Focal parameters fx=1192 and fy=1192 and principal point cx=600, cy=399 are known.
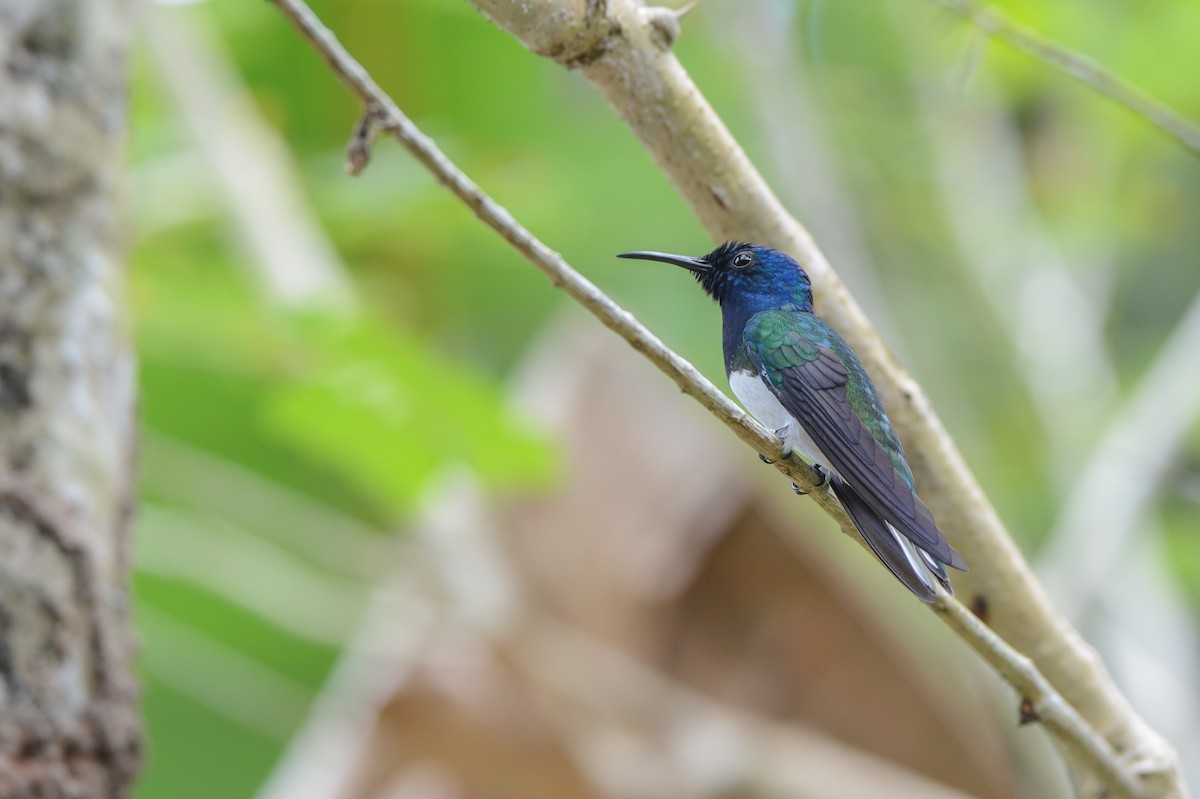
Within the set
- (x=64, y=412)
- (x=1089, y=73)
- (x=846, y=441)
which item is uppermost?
(x=1089, y=73)

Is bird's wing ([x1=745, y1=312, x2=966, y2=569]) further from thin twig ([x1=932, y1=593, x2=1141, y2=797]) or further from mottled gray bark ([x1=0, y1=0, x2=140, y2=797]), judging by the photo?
mottled gray bark ([x1=0, y1=0, x2=140, y2=797])

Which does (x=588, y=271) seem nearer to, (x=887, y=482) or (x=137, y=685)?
(x=137, y=685)

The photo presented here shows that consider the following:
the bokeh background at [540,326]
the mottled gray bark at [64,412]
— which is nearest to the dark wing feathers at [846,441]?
the mottled gray bark at [64,412]

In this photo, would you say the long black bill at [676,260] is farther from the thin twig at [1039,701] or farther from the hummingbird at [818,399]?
the thin twig at [1039,701]

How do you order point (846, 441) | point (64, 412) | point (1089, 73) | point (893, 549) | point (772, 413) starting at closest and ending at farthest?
point (893, 549) < point (846, 441) < point (772, 413) < point (1089, 73) < point (64, 412)

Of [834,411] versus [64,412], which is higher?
[834,411]

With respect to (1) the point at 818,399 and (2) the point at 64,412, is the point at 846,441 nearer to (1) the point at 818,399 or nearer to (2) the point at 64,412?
(1) the point at 818,399

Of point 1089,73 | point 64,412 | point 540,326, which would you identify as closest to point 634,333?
point 1089,73
